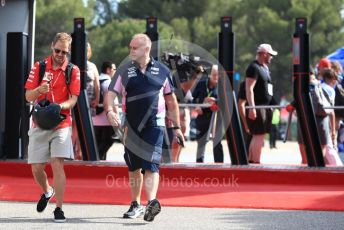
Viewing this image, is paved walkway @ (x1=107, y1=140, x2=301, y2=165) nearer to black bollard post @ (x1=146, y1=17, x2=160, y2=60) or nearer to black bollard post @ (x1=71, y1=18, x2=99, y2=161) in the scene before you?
black bollard post @ (x1=71, y1=18, x2=99, y2=161)

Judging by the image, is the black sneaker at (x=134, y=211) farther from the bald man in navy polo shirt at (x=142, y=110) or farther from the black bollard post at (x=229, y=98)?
the black bollard post at (x=229, y=98)

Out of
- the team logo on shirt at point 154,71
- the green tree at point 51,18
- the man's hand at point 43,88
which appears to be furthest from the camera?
the green tree at point 51,18

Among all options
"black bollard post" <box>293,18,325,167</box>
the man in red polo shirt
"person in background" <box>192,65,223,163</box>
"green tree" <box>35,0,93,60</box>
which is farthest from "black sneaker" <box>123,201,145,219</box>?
"green tree" <box>35,0,93,60</box>

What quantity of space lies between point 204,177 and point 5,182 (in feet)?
7.59

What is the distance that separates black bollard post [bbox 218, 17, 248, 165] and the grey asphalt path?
2.16 m

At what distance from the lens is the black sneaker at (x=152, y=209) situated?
8.47 metres

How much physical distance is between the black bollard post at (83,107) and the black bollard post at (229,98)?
173 centimetres

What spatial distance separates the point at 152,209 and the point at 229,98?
355cm

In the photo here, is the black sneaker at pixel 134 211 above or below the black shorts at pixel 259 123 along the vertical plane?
below

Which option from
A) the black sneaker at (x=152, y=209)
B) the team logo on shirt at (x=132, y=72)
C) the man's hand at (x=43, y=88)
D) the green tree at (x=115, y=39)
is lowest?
the green tree at (x=115, y=39)

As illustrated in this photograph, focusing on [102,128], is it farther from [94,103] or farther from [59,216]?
[59,216]

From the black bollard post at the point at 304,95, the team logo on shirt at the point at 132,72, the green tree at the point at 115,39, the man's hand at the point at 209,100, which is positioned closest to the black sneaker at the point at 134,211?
the team logo on shirt at the point at 132,72

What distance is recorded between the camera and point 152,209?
8.48 m

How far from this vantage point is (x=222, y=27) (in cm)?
1162
